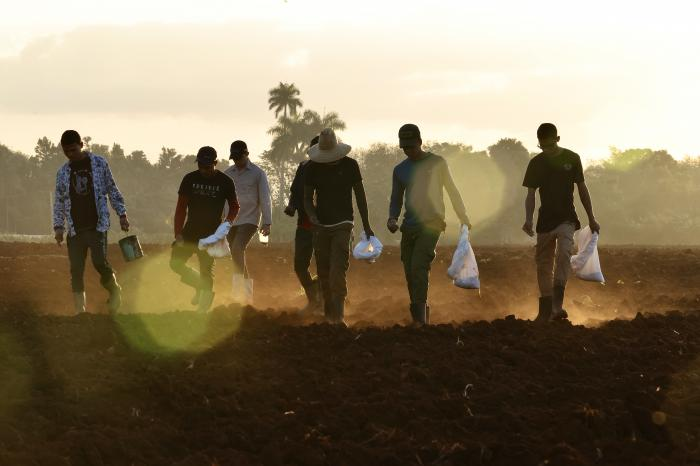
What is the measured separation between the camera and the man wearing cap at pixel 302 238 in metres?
10.8

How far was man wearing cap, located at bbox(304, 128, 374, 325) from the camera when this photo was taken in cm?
988

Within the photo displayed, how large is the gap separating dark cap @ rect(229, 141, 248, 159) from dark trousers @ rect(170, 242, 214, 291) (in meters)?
1.21

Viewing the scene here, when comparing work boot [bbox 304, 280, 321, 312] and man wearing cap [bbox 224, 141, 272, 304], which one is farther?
man wearing cap [bbox 224, 141, 272, 304]

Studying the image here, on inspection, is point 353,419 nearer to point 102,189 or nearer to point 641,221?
point 102,189

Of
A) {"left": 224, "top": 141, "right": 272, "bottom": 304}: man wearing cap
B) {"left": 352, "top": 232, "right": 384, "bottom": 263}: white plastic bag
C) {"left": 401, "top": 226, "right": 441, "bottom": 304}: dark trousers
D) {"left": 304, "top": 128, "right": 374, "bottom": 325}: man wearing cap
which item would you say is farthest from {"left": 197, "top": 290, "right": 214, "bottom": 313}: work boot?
{"left": 401, "top": 226, "right": 441, "bottom": 304}: dark trousers

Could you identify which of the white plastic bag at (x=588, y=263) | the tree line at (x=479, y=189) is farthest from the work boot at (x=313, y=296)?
the tree line at (x=479, y=189)

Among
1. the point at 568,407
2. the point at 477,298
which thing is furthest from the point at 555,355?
the point at 477,298

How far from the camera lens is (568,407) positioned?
6.38 meters

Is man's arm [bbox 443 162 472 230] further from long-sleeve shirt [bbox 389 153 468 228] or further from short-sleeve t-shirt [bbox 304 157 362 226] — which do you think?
short-sleeve t-shirt [bbox 304 157 362 226]

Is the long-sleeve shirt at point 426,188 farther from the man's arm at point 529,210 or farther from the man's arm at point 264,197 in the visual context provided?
the man's arm at point 264,197

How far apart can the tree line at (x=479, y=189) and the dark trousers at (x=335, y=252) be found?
4381 cm

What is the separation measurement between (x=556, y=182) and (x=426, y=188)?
1512mm

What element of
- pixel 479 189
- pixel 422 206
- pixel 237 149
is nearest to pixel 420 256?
pixel 422 206

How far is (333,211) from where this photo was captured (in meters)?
9.93
